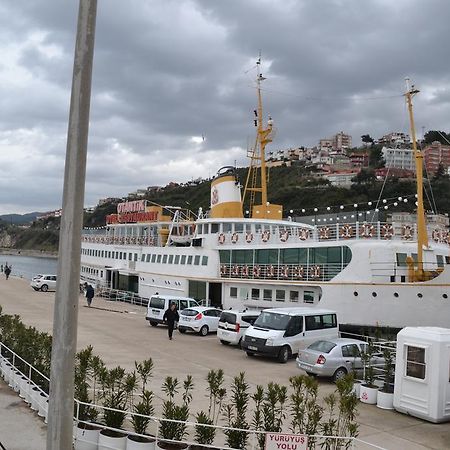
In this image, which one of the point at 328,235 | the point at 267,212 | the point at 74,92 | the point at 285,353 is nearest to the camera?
the point at 74,92

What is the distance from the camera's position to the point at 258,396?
761 centimetres

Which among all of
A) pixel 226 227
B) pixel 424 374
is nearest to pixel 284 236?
pixel 226 227

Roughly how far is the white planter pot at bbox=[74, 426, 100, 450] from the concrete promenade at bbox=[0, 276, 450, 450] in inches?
21.2

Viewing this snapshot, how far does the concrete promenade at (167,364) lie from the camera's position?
868 cm

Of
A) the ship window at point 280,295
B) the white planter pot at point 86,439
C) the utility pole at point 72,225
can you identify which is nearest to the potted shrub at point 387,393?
the white planter pot at point 86,439

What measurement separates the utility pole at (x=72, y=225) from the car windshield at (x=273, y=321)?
1262cm

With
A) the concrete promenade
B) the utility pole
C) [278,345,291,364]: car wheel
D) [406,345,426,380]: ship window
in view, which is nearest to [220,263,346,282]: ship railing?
the concrete promenade

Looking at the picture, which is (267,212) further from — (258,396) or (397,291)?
(258,396)

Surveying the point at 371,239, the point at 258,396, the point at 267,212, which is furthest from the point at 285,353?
the point at 267,212

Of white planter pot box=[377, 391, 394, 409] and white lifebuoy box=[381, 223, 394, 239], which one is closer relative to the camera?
white planter pot box=[377, 391, 394, 409]

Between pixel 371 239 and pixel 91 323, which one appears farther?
pixel 91 323

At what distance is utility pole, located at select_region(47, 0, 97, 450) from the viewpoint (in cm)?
447

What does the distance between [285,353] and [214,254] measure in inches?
509

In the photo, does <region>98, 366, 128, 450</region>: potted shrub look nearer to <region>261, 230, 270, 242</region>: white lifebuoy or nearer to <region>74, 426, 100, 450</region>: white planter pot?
<region>74, 426, 100, 450</region>: white planter pot
